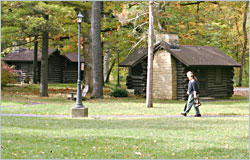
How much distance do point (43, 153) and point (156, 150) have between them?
2.67 metres

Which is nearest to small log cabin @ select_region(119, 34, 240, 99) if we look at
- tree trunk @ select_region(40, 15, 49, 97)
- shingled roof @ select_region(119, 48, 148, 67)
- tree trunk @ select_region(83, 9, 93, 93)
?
shingled roof @ select_region(119, 48, 148, 67)

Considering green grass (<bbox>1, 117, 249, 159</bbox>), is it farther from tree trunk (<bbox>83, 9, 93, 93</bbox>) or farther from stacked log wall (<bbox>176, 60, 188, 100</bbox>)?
tree trunk (<bbox>83, 9, 93, 93</bbox>)

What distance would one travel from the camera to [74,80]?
58.9 m

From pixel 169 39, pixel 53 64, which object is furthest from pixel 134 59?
pixel 53 64

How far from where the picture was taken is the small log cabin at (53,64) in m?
55.9

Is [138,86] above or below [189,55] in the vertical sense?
below

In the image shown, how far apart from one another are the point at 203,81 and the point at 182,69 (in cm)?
251

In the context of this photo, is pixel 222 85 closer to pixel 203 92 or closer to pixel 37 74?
pixel 203 92

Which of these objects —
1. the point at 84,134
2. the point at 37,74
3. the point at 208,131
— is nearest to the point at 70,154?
the point at 84,134

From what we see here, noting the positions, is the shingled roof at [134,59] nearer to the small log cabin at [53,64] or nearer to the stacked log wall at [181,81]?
the stacked log wall at [181,81]

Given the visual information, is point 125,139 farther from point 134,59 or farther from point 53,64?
point 53,64

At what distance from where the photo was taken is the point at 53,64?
57500 millimetres

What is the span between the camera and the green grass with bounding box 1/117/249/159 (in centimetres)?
1065

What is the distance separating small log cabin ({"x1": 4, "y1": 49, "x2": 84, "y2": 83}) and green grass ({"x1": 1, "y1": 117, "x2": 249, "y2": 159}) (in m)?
37.7
